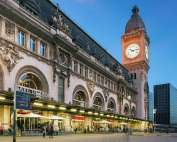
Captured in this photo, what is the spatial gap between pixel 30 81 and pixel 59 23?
568 inches

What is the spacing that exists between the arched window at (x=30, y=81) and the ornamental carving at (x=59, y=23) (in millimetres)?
11526

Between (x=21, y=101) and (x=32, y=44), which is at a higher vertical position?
(x=32, y=44)

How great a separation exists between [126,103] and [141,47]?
109ft

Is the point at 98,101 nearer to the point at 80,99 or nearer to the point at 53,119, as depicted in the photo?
the point at 80,99

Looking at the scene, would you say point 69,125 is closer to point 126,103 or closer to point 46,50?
point 46,50

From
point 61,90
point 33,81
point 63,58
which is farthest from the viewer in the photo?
point 63,58

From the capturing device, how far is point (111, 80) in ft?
321

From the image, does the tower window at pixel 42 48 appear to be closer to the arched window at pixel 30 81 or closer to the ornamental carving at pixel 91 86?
the arched window at pixel 30 81

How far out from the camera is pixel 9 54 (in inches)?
1861

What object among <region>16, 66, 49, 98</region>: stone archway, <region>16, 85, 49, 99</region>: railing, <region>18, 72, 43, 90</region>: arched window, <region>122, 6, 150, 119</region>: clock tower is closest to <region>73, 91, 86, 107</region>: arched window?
<region>16, 66, 49, 98</region>: stone archway

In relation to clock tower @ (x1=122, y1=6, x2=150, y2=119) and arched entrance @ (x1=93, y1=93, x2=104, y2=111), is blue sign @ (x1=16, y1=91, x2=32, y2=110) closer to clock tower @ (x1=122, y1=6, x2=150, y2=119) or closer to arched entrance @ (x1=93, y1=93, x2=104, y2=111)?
arched entrance @ (x1=93, y1=93, x2=104, y2=111)

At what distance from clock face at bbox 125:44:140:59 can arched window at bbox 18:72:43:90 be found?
8731cm

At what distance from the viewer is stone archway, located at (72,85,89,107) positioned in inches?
2768

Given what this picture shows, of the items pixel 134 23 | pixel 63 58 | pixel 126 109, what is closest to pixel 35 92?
pixel 63 58
